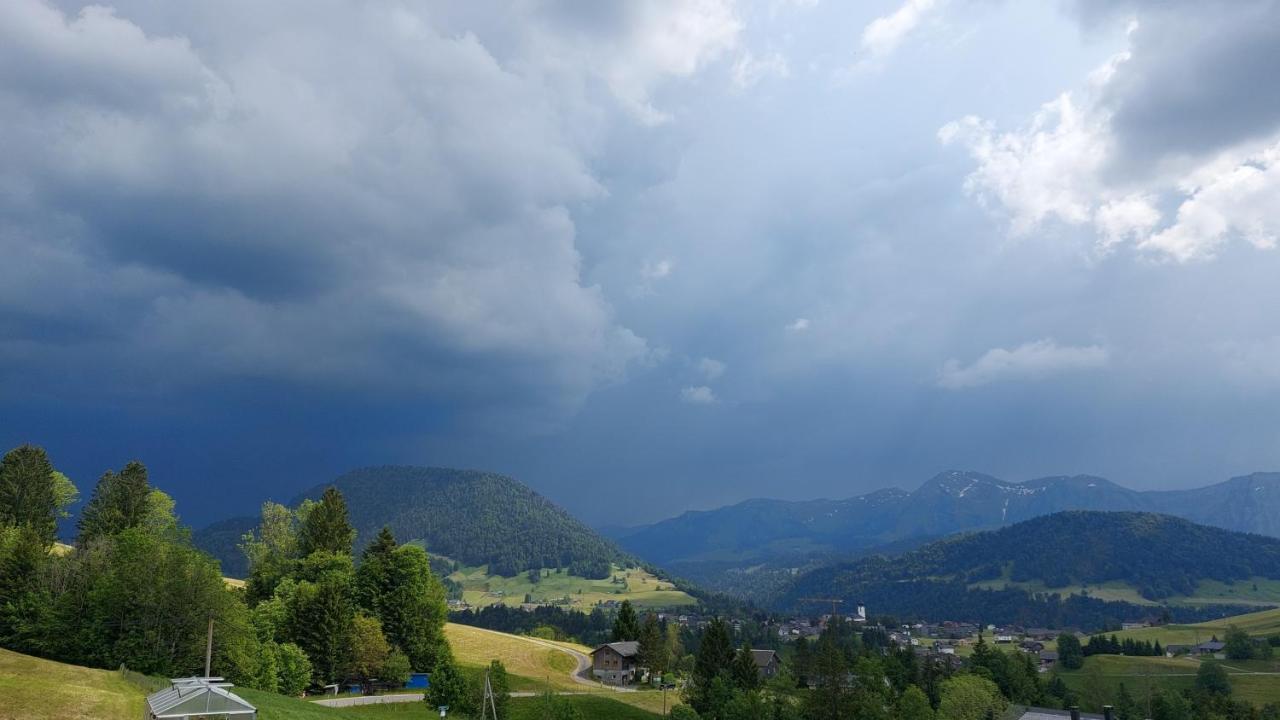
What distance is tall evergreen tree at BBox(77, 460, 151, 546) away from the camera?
9038 cm

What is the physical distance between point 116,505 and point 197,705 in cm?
6490

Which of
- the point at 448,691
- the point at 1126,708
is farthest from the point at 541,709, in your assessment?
the point at 1126,708

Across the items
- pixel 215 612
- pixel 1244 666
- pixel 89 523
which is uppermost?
pixel 89 523

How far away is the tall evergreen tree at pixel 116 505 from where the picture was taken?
9038cm

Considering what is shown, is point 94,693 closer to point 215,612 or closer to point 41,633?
point 215,612

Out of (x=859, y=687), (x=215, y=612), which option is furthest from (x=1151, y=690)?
(x=215, y=612)

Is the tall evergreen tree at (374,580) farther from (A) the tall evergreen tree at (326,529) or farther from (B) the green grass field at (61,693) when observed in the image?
(B) the green grass field at (61,693)

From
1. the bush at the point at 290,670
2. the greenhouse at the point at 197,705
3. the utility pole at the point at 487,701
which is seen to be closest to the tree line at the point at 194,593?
the bush at the point at 290,670

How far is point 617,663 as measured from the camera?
5340 inches

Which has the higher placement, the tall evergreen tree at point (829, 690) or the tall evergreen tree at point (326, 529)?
the tall evergreen tree at point (326, 529)

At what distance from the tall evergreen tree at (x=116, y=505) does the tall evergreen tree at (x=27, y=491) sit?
12.4 ft

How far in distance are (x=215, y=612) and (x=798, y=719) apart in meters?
75.6

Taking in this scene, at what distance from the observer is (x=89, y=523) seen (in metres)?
91.2

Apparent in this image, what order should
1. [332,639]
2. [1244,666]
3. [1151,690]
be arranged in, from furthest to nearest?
[1244,666] < [1151,690] < [332,639]
